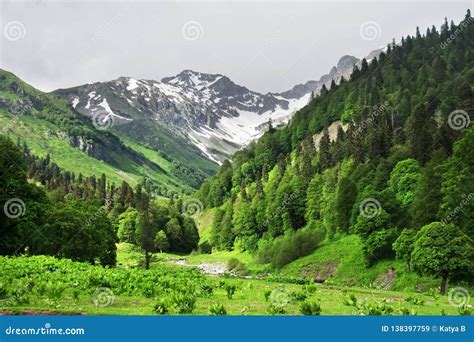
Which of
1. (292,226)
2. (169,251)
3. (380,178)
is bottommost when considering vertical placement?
(169,251)

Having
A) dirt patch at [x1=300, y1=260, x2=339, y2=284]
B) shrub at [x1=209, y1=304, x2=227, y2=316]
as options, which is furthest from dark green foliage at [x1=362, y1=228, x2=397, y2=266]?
shrub at [x1=209, y1=304, x2=227, y2=316]

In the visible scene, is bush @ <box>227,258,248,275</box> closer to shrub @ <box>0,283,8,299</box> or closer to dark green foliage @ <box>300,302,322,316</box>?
shrub @ <box>0,283,8,299</box>

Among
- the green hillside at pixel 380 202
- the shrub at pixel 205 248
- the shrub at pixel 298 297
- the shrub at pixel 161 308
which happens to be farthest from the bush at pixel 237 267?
the shrub at pixel 161 308

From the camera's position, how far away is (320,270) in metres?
90.7

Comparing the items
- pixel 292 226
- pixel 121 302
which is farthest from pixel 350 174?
pixel 121 302

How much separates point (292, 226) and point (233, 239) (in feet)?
115

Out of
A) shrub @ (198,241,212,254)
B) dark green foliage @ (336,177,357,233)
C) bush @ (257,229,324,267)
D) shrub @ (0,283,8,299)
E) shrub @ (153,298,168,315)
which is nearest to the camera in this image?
shrub @ (153,298,168,315)

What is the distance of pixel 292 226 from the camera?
423 feet

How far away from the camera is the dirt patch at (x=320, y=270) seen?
287ft

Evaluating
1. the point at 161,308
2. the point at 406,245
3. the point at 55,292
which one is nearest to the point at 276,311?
the point at 161,308

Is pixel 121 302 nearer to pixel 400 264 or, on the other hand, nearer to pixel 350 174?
pixel 400 264

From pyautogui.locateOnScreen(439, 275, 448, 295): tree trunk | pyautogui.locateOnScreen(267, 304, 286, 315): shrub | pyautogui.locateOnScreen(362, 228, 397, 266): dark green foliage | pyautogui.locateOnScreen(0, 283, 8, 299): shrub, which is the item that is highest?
pyautogui.locateOnScreen(0, 283, 8, 299): shrub

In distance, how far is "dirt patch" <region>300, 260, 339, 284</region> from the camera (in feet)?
287

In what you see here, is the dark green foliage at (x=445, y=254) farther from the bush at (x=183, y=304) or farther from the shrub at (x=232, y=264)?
the shrub at (x=232, y=264)
